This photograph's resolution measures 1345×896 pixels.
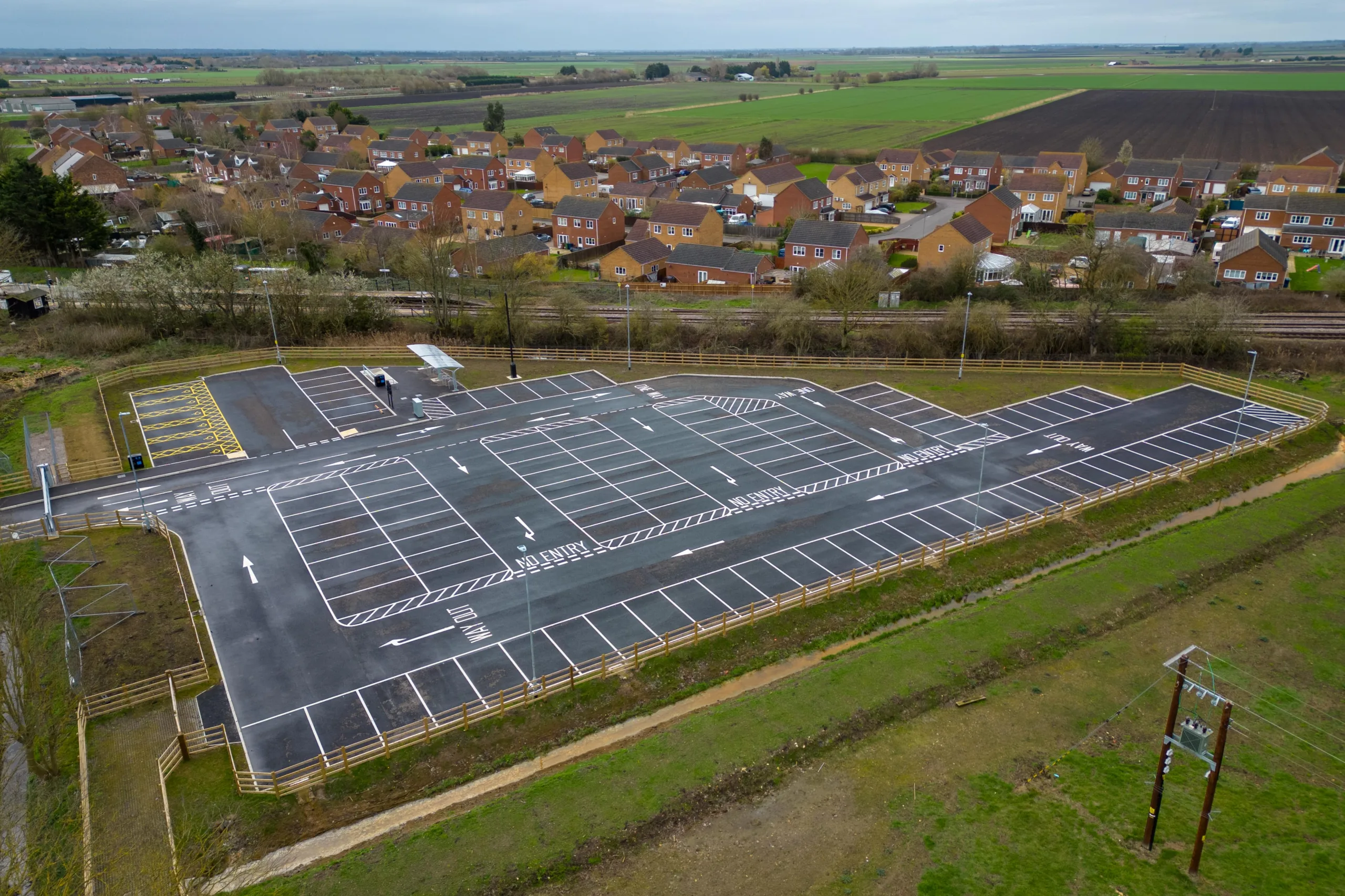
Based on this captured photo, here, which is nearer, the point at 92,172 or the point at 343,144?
the point at 92,172

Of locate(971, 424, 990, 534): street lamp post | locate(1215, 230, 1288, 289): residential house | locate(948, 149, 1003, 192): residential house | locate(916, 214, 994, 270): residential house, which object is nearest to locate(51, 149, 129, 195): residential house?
locate(916, 214, 994, 270): residential house

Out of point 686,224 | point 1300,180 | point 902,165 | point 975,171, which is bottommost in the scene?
point 686,224

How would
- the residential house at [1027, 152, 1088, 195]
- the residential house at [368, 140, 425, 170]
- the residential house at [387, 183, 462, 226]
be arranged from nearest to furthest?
the residential house at [387, 183, 462, 226]
the residential house at [1027, 152, 1088, 195]
the residential house at [368, 140, 425, 170]

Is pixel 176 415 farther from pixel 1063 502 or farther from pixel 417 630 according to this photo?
pixel 1063 502

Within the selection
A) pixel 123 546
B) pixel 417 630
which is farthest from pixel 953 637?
pixel 123 546

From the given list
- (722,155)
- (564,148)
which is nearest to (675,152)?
(722,155)

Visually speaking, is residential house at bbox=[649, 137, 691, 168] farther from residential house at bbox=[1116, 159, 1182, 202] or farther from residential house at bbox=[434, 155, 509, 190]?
residential house at bbox=[1116, 159, 1182, 202]

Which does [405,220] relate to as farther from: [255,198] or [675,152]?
[675,152]
